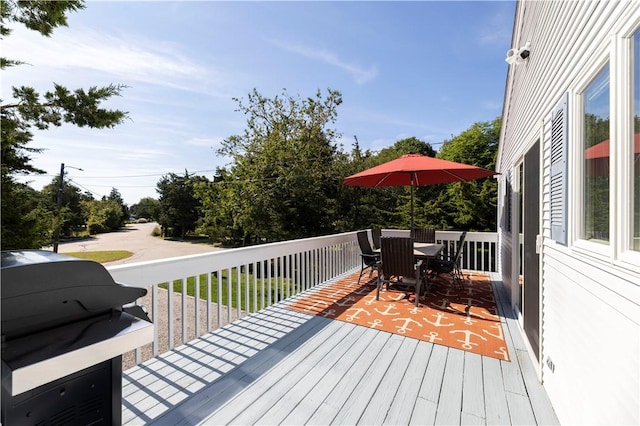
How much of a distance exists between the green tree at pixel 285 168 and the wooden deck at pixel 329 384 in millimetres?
10079

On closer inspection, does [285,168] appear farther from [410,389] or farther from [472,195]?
[410,389]

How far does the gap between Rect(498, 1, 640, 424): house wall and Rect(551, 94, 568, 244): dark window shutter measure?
0.07 meters

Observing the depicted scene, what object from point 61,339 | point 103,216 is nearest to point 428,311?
point 61,339

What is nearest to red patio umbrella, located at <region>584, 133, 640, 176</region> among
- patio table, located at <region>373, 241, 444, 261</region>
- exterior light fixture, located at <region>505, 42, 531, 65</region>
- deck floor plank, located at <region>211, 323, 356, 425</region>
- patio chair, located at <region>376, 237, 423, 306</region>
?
exterior light fixture, located at <region>505, 42, 531, 65</region>

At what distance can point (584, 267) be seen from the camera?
5.33 feet

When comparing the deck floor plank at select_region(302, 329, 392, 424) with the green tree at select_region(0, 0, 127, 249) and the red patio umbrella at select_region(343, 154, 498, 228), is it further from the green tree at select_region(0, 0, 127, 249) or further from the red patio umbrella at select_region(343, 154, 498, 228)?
the green tree at select_region(0, 0, 127, 249)

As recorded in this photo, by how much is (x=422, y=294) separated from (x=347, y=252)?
7.10ft

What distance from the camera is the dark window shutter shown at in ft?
6.40

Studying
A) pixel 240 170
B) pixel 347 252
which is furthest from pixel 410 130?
pixel 347 252

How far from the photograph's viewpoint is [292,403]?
220cm

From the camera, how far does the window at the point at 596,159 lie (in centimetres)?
144

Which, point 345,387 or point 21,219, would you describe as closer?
point 345,387

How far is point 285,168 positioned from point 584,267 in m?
12.4

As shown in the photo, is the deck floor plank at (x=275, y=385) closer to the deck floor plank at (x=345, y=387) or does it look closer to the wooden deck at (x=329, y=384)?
the wooden deck at (x=329, y=384)
